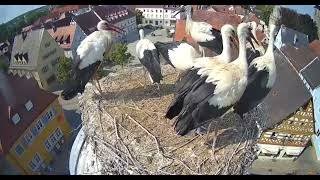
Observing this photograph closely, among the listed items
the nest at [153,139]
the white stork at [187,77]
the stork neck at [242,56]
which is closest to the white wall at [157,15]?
the nest at [153,139]

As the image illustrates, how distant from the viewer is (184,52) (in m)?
4.45

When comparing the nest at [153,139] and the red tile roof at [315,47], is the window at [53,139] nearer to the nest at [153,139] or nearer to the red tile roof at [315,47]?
the nest at [153,139]

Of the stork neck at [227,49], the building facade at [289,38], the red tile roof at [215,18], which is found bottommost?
the building facade at [289,38]

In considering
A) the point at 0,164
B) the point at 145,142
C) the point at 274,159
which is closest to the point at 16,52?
the point at 0,164

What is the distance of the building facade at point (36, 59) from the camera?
22.3 feet

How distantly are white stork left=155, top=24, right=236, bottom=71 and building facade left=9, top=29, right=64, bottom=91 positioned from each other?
2.86 m

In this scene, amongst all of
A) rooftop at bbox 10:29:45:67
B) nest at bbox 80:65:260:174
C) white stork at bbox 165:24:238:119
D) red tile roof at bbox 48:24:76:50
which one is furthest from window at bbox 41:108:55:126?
white stork at bbox 165:24:238:119

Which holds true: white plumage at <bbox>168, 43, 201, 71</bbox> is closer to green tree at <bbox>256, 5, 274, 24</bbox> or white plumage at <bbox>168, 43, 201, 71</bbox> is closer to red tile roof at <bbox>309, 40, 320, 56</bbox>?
green tree at <bbox>256, 5, 274, 24</bbox>

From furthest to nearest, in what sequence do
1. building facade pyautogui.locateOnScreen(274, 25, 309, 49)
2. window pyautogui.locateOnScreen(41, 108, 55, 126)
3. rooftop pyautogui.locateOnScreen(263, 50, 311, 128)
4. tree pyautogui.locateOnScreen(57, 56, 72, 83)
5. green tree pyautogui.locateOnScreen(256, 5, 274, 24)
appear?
green tree pyautogui.locateOnScreen(256, 5, 274, 24)
building facade pyautogui.locateOnScreen(274, 25, 309, 49)
rooftop pyautogui.locateOnScreen(263, 50, 311, 128)
window pyautogui.locateOnScreen(41, 108, 55, 126)
tree pyautogui.locateOnScreen(57, 56, 72, 83)

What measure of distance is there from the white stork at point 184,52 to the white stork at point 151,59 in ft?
0.42

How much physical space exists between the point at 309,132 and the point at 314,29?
15.1 ft

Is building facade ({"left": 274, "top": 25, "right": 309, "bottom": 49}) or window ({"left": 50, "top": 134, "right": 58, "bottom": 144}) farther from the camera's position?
building facade ({"left": 274, "top": 25, "right": 309, "bottom": 49})

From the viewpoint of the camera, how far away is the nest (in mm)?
3727

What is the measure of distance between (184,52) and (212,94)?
1.11 metres
